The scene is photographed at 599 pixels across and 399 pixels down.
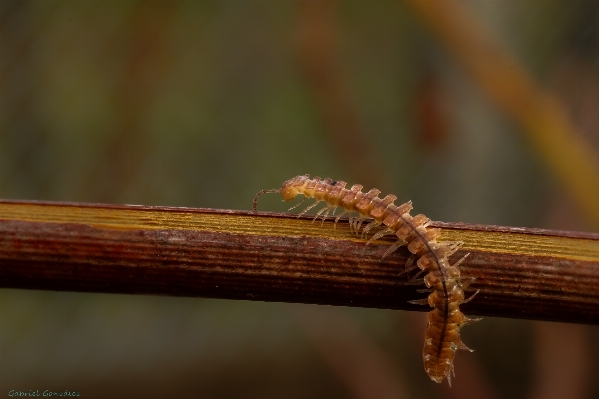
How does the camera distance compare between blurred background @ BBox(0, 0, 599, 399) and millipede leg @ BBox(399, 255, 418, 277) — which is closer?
millipede leg @ BBox(399, 255, 418, 277)

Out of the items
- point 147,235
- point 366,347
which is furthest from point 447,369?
point 366,347

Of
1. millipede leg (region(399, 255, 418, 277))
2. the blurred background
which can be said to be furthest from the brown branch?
the blurred background

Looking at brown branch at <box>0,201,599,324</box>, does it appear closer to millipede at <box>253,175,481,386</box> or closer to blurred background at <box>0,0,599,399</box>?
millipede at <box>253,175,481,386</box>

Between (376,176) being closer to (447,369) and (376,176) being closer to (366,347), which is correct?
(366,347)

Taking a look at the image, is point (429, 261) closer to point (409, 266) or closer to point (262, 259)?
Answer: point (409, 266)

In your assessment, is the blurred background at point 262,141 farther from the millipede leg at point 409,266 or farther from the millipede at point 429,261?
the millipede leg at point 409,266

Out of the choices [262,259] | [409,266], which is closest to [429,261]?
[409,266]

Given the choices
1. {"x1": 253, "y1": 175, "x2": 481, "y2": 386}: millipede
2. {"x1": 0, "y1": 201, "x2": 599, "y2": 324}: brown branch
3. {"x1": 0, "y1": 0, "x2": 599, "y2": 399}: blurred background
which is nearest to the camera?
{"x1": 0, "y1": 201, "x2": 599, "y2": 324}: brown branch

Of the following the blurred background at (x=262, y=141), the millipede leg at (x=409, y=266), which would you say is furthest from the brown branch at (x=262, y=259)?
the blurred background at (x=262, y=141)
